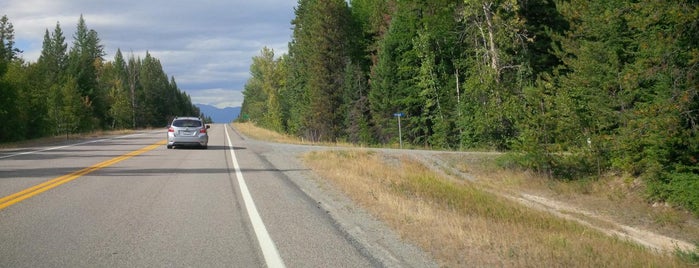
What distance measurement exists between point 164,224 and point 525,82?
24.3m

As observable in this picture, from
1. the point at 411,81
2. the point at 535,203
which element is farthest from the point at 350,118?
the point at 535,203

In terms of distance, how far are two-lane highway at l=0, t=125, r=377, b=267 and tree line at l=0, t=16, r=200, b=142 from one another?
34.7 m

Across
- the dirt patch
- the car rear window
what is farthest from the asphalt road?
the car rear window

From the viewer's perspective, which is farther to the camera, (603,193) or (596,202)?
(603,193)

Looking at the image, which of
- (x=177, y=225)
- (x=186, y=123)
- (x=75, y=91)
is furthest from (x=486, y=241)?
(x=75, y=91)

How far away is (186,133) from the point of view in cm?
2642

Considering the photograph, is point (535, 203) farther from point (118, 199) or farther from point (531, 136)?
point (118, 199)

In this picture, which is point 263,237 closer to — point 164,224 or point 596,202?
point 164,224

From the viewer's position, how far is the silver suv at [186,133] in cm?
2638

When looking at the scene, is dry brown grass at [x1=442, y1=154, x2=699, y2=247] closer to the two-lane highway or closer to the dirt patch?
the dirt patch

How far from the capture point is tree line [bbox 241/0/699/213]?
15430mm

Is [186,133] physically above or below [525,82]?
below

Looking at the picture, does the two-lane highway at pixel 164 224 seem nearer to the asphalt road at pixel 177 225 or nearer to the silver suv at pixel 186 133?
the asphalt road at pixel 177 225

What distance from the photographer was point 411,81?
43625mm
